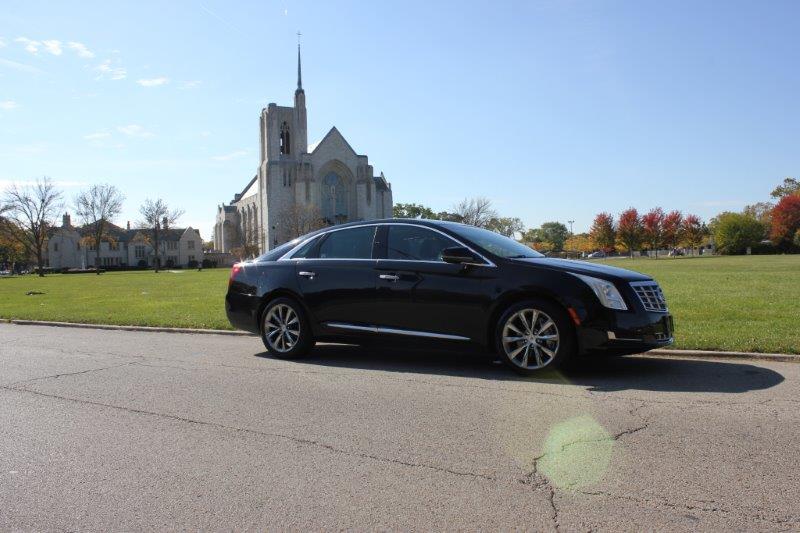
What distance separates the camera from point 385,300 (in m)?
7.04

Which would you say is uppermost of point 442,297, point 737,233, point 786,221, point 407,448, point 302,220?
point 302,220

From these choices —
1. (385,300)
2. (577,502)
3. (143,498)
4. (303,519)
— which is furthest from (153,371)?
(577,502)

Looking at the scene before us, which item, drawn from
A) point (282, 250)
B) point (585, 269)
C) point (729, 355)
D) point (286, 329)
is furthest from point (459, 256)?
point (729, 355)

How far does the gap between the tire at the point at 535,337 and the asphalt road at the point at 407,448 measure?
194mm

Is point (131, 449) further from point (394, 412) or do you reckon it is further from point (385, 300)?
point (385, 300)

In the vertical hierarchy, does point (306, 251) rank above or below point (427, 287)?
above

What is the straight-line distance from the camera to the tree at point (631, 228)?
99375mm

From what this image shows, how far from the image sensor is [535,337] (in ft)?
20.2

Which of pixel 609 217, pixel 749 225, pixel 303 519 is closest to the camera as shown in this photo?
pixel 303 519

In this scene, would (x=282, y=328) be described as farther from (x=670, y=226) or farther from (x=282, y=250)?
(x=670, y=226)

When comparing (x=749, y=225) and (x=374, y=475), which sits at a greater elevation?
(x=749, y=225)

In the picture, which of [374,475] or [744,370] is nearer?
[374,475]

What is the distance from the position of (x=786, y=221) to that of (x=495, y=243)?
9856cm

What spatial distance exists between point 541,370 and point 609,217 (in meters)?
105
